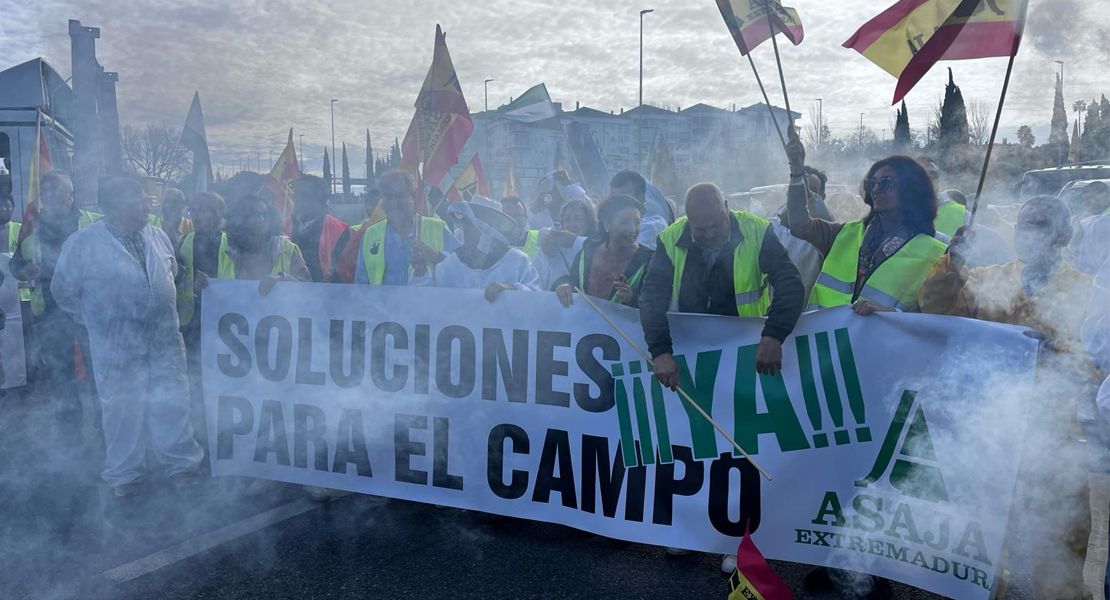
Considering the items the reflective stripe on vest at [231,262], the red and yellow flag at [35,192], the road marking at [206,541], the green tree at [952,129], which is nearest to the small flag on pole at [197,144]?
the red and yellow flag at [35,192]

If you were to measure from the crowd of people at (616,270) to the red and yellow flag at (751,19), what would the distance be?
0.61 meters

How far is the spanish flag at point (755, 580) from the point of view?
97.0 inches

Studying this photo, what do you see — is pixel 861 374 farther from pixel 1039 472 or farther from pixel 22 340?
pixel 22 340

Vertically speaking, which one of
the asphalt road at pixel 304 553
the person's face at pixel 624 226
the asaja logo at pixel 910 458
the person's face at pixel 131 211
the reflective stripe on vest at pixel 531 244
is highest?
the person's face at pixel 131 211

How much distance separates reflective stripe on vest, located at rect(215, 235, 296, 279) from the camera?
5488 millimetres

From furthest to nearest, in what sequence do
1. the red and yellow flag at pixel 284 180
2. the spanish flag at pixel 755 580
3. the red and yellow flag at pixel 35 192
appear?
the red and yellow flag at pixel 284 180 < the red and yellow flag at pixel 35 192 < the spanish flag at pixel 755 580

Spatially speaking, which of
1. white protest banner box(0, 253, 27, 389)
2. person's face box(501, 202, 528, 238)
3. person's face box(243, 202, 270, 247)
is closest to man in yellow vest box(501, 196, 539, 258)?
person's face box(501, 202, 528, 238)

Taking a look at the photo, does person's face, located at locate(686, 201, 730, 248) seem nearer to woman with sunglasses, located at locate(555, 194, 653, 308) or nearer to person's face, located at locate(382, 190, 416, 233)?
woman with sunglasses, located at locate(555, 194, 653, 308)

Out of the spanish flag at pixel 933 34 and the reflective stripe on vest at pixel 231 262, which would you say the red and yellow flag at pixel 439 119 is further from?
the spanish flag at pixel 933 34

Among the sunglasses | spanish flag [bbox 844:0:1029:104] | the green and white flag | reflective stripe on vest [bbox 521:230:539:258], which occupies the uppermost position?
the green and white flag

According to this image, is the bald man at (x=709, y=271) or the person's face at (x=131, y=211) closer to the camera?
the bald man at (x=709, y=271)

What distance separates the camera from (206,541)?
151 inches

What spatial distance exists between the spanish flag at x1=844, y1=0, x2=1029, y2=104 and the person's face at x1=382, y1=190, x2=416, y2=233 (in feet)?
9.12

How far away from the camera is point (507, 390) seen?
3.95 metres
